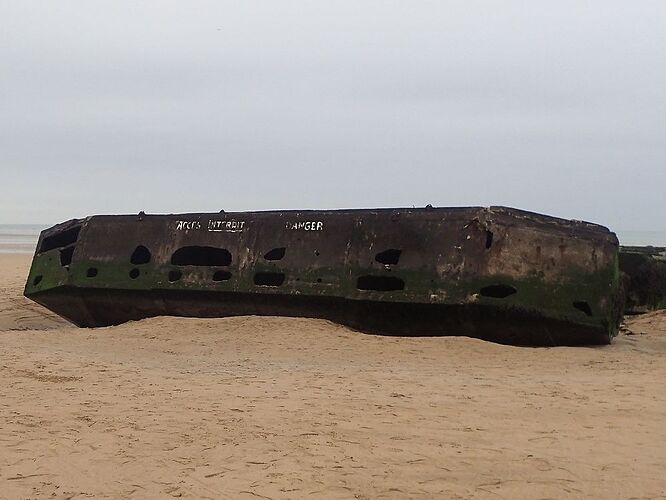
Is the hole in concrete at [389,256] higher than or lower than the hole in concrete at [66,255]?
higher

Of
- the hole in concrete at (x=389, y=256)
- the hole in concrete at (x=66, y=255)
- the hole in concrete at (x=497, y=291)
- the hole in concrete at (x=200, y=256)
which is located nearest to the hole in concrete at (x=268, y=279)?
the hole in concrete at (x=200, y=256)

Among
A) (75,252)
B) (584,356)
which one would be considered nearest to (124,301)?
(75,252)

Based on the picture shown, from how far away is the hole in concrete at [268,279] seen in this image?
25.5 ft

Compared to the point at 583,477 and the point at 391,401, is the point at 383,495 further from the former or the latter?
the point at 391,401

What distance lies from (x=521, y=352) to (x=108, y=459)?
4.11 m

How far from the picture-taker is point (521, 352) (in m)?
6.32

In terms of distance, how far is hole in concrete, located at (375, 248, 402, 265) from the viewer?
23.9ft

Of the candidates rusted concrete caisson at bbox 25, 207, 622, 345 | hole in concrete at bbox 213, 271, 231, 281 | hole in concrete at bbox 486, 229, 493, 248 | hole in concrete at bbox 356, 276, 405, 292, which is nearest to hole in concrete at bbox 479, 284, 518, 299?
rusted concrete caisson at bbox 25, 207, 622, 345

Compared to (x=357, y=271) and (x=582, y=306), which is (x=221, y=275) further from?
(x=582, y=306)

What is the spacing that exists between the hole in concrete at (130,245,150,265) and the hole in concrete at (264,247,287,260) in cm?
163

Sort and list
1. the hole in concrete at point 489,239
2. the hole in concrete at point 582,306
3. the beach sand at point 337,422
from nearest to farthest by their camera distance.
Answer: the beach sand at point 337,422
the hole in concrete at point 582,306
the hole in concrete at point 489,239

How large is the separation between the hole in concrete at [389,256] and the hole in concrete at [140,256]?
295 cm

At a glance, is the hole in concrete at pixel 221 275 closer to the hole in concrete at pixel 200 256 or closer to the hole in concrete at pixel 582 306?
the hole in concrete at pixel 200 256

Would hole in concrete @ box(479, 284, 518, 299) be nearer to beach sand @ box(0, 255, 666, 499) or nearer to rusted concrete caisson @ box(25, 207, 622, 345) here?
rusted concrete caisson @ box(25, 207, 622, 345)
